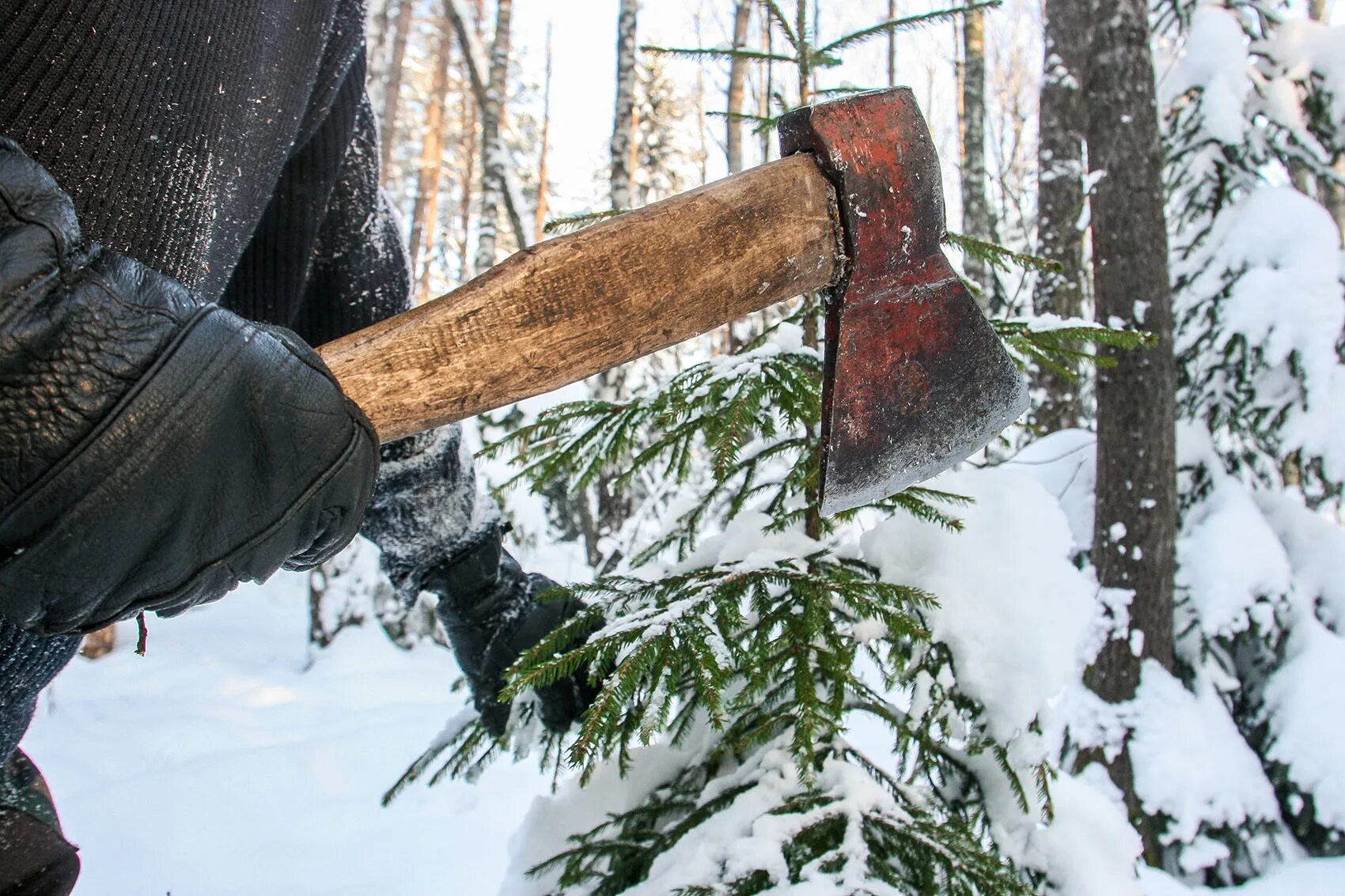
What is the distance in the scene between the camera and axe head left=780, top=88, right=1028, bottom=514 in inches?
47.8

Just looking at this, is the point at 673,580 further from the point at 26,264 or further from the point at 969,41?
the point at 969,41

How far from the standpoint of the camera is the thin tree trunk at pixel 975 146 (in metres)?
9.79

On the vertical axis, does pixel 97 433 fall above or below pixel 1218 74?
below

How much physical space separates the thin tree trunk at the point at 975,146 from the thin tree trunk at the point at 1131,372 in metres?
5.90

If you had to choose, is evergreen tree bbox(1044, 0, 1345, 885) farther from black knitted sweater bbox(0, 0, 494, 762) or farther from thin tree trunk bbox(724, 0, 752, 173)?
thin tree trunk bbox(724, 0, 752, 173)

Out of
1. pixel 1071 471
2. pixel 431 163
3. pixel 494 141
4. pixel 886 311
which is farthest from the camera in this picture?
pixel 431 163

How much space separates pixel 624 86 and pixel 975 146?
174 inches

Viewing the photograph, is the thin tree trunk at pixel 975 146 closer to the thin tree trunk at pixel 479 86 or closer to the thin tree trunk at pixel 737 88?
the thin tree trunk at pixel 737 88

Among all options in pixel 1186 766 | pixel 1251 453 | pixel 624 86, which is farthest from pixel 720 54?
pixel 624 86

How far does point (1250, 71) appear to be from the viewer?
16.5ft

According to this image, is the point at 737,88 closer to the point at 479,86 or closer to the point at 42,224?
the point at 479,86

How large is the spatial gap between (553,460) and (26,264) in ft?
3.59

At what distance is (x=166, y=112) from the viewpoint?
3.70 ft

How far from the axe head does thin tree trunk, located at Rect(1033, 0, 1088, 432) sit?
15.3ft
